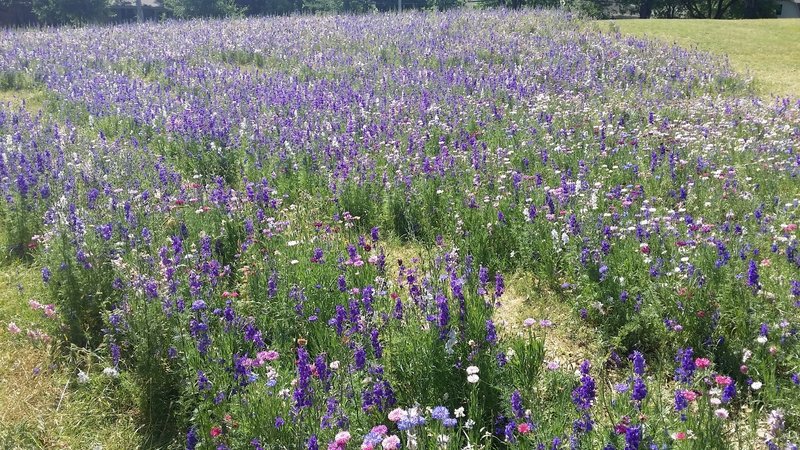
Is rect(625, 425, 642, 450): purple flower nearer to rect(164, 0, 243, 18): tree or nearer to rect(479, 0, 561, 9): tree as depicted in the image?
rect(479, 0, 561, 9): tree

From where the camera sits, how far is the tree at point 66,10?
40.2 m

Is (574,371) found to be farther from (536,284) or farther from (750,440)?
(536,284)

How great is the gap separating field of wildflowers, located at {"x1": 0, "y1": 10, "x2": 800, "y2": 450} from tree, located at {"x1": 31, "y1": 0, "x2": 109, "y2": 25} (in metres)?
34.8

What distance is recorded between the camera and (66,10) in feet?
134

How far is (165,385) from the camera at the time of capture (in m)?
4.21

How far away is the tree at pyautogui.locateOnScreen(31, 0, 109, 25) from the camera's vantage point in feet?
132

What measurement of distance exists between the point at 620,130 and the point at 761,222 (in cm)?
352

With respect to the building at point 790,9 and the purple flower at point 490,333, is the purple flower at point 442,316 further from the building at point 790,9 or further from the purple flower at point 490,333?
the building at point 790,9

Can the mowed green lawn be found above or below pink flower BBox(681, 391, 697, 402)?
above

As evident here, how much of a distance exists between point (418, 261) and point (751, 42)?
20.1 m

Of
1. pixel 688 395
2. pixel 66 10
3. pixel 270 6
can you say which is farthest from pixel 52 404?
pixel 270 6

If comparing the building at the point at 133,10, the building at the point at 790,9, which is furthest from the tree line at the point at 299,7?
the building at the point at 790,9

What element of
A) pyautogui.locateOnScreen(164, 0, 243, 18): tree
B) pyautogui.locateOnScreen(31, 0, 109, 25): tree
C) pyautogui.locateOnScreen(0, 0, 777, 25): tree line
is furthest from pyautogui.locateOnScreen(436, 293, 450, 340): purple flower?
pyautogui.locateOnScreen(164, 0, 243, 18): tree

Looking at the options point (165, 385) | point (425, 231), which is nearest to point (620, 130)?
point (425, 231)
